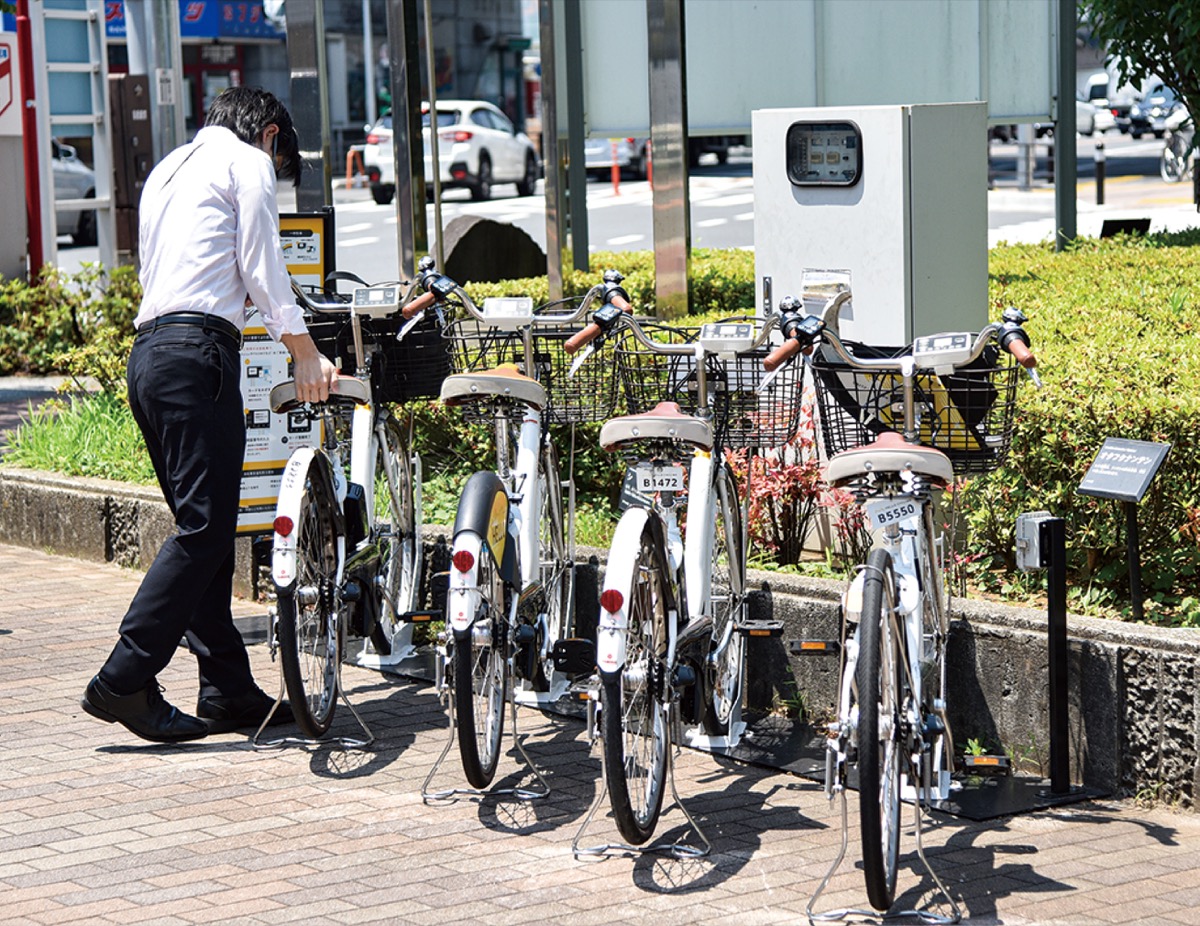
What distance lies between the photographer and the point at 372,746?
5938 mm

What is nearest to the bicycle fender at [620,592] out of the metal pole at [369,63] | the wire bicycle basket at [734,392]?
the wire bicycle basket at [734,392]

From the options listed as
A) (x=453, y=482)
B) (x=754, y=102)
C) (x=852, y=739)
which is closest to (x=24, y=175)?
(x=754, y=102)

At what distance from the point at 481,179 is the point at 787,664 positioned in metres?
31.4

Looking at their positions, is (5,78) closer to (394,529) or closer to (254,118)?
(394,529)

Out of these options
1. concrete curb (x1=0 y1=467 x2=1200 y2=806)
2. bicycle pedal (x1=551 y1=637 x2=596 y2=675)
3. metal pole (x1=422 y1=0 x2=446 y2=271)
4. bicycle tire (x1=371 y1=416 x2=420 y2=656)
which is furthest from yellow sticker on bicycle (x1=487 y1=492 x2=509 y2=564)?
metal pole (x1=422 y1=0 x2=446 y2=271)

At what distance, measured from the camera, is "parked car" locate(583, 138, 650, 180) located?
4112cm

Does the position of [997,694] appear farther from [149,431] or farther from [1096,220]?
[1096,220]

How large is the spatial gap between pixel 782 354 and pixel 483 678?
1252mm

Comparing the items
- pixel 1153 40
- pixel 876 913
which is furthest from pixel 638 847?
pixel 1153 40

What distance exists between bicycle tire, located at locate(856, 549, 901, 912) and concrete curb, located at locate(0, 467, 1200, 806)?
989 millimetres

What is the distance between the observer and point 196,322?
5805 mm

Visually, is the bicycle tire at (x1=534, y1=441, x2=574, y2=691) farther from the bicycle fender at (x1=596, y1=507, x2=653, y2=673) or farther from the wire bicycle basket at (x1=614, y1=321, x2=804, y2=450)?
the bicycle fender at (x1=596, y1=507, x2=653, y2=673)

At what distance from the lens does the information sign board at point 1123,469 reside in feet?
17.1

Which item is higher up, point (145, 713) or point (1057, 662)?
point (1057, 662)
